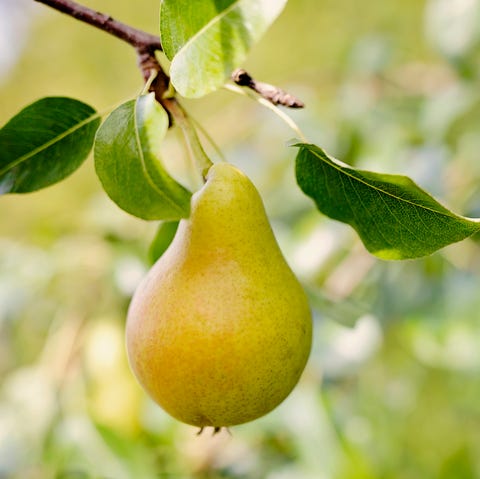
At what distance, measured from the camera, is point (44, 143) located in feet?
2.58

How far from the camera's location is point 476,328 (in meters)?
1.47

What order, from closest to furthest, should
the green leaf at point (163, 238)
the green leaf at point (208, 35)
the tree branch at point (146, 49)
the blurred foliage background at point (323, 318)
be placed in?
the green leaf at point (208, 35)
the tree branch at point (146, 49)
the green leaf at point (163, 238)
the blurred foliage background at point (323, 318)

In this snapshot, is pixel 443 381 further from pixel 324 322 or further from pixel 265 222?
pixel 265 222

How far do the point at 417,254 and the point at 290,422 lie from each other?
0.80m

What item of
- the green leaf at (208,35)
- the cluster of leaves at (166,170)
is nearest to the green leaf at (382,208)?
the cluster of leaves at (166,170)

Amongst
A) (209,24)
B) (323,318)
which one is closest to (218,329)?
(209,24)

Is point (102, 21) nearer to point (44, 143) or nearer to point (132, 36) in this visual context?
point (132, 36)

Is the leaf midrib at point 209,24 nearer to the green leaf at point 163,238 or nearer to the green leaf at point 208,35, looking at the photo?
the green leaf at point 208,35

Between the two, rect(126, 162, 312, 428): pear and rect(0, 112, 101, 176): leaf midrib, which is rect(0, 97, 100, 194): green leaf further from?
rect(126, 162, 312, 428): pear

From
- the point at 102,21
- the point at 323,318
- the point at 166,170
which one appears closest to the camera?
the point at 166,170

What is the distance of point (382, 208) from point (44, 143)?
33 cm

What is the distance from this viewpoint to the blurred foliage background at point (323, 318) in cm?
144

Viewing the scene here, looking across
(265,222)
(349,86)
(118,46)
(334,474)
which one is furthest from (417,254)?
(118,46)

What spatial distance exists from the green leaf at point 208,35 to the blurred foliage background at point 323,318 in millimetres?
387
